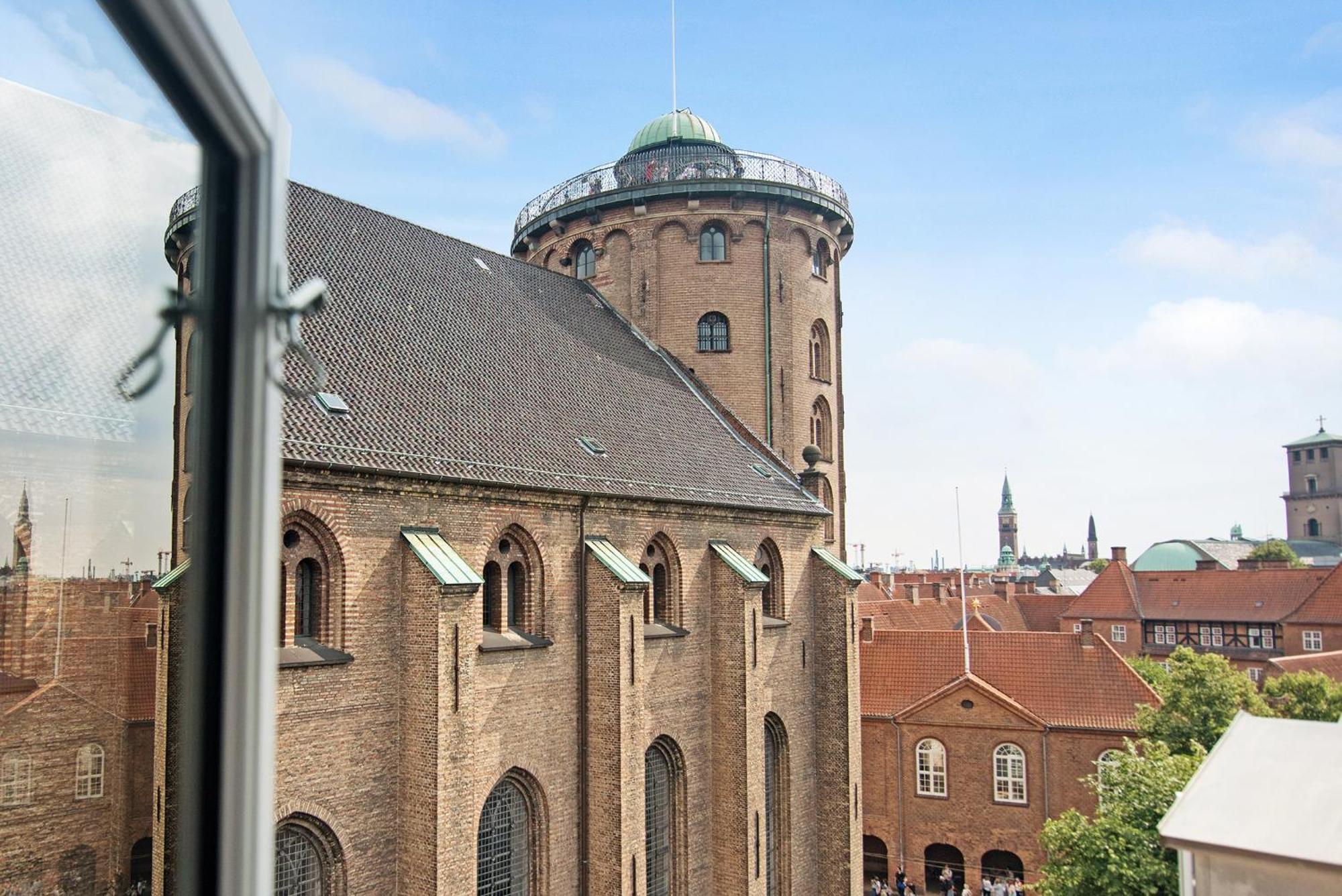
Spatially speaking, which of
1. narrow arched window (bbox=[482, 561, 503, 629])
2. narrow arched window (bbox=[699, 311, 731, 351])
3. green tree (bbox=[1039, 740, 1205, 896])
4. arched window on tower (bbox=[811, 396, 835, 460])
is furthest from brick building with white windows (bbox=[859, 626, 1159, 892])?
narrow arched window (bbox=[482, 561, 503, 629])

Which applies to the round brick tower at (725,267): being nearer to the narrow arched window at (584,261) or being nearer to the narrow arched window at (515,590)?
the narrow arched window at (584,261)

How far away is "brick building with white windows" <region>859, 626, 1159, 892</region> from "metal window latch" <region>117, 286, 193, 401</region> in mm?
32263

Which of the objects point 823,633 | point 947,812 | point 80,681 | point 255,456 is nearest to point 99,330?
point 255,456

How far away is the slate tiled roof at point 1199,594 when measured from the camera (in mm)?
57844

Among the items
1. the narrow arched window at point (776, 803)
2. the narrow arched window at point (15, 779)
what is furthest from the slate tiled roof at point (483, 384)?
the narrow arched window at point (15, 779)

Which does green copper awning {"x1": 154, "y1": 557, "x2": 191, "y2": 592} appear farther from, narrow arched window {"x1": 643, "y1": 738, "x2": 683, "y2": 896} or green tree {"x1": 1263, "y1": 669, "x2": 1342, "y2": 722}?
green tree {"x1": 1263, "y1": 669, "x2": 1342, "y2": 722}

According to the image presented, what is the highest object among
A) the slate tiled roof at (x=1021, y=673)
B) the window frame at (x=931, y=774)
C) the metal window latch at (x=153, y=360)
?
the metal window latch at (x=153, y=360)

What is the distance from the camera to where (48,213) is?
1.47m

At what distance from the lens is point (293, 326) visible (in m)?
1.79

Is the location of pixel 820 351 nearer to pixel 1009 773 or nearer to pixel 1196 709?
pixel 1009 773

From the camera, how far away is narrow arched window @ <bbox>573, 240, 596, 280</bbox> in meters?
28.3

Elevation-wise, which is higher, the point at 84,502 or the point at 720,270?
the point at 720,270

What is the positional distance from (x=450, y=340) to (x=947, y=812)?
22.3 meters

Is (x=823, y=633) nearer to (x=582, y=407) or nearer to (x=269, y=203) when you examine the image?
(x=582, y=407)
